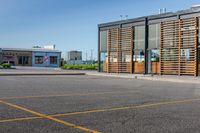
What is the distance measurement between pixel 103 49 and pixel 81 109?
32.0 metres

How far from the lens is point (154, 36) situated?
1427 inches

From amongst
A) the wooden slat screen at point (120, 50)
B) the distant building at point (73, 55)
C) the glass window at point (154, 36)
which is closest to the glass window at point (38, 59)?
the wooden slat screen at point (120, 50)

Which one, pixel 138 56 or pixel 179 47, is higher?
pixel 179 47

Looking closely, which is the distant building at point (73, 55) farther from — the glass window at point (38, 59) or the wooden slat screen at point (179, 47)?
the wooden slat screen at point (179, 47)

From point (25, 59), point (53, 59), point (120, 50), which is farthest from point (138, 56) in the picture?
point (53, 59)

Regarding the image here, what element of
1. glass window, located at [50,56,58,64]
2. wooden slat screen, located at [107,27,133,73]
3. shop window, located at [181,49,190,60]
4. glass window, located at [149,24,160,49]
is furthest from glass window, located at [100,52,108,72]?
glass window, located at [50,56,58,64]

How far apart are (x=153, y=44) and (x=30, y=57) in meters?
55.2

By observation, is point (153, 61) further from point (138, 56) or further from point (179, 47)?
point (179, 47)

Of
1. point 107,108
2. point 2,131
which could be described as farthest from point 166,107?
point 2,131

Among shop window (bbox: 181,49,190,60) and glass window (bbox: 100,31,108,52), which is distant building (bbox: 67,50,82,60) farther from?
shop window (bbox: 181,49,190,60)

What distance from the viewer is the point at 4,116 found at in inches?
377

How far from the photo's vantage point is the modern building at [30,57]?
83819 millimetres

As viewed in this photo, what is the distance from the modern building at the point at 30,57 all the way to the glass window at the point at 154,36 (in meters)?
52.5

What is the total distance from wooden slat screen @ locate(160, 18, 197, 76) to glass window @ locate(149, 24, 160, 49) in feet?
2.42
